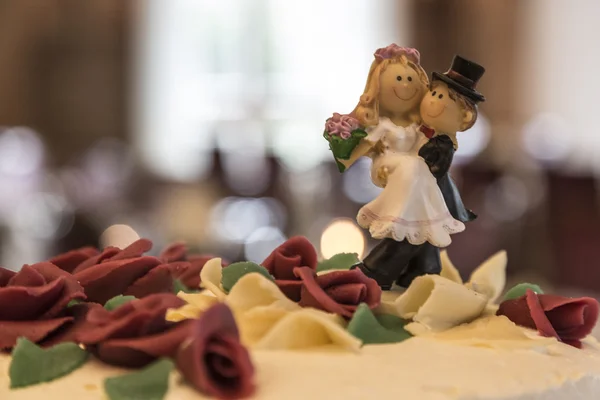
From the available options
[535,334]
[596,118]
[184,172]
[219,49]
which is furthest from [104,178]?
[535,334]

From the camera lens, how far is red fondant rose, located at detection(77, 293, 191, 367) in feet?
2.98

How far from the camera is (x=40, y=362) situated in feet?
3.14

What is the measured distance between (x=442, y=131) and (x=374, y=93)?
0.44ft

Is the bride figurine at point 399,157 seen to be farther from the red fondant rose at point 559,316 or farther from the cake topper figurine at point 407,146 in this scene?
the red fondant rose at point 559,316

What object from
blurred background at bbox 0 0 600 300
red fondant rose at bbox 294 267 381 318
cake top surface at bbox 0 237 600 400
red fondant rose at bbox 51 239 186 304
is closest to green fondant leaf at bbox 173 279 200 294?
cake top surface at bbox 0 237 600 400

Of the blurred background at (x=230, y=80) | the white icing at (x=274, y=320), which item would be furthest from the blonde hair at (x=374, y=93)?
the blurred background at (x=230, y=80)

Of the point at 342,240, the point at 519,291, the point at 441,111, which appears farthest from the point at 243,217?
the point at 441,111

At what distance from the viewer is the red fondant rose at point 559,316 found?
121cm

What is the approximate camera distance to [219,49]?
7535 mm

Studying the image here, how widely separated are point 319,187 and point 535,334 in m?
4.24

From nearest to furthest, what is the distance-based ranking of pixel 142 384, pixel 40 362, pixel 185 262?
1. pixel 142 384
2. pixel 40 362
3. pixel 185 262

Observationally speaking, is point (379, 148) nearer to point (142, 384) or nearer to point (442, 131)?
point (442, 131)

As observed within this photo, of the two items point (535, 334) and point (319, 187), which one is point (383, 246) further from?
point (319, 187)

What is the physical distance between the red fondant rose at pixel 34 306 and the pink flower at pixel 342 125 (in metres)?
0.49
